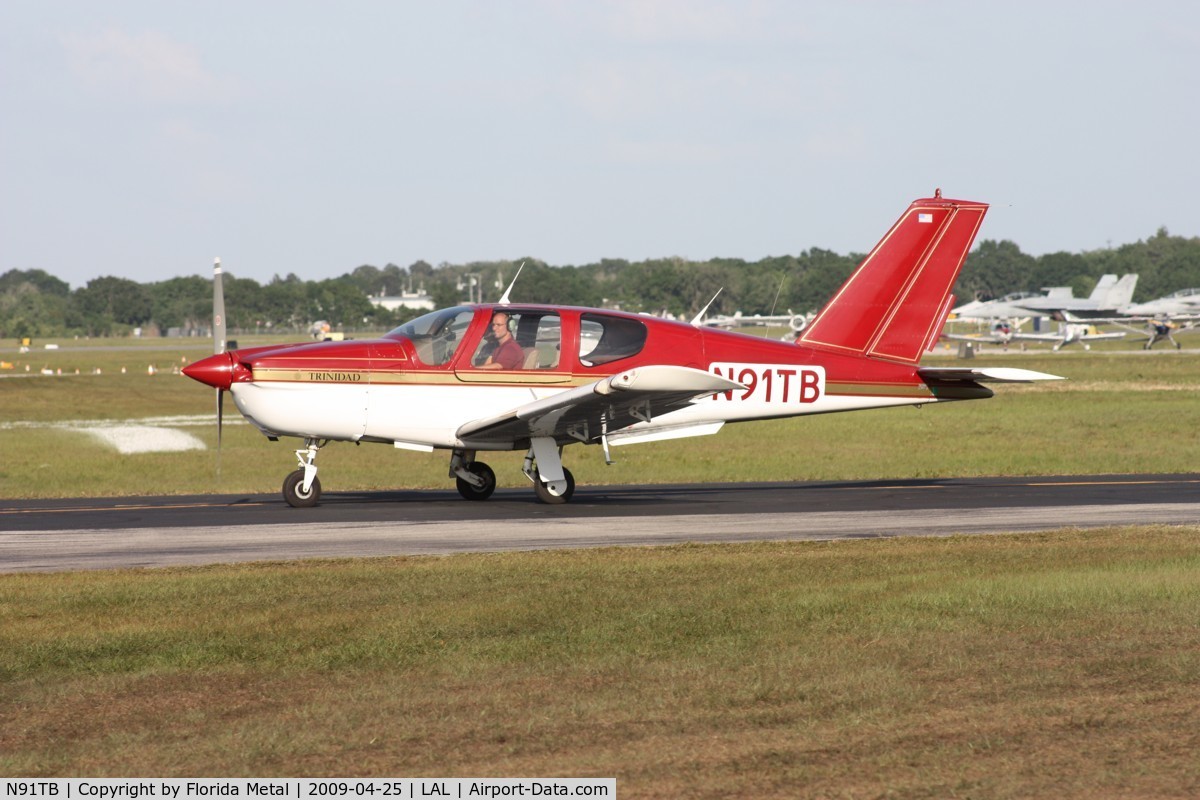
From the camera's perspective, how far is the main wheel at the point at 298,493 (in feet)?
52.0

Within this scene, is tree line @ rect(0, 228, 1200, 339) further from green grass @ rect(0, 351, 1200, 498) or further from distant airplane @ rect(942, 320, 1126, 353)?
green grass @ rect(0, 351, 1200, 498)

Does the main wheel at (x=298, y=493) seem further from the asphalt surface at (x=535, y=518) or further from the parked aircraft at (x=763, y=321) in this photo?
the parked aircraft at (x=763, y=321)

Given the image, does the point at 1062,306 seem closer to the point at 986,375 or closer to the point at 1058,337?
the point at 1058,337

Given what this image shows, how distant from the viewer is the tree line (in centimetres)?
12531

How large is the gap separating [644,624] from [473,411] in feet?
25.4

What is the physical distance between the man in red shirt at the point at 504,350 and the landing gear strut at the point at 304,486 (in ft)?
7.41

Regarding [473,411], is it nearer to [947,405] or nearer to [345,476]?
[345,476]

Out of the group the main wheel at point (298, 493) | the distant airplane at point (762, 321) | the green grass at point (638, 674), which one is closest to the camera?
the green grass at point (638, 674)

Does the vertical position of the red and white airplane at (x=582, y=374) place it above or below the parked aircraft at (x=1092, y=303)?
below

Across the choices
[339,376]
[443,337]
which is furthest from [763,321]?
[339,376]

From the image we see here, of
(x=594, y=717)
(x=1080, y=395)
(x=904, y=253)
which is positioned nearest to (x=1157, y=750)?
(x=594, y=717)

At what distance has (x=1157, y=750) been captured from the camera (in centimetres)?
556

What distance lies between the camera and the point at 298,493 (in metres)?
15.9
